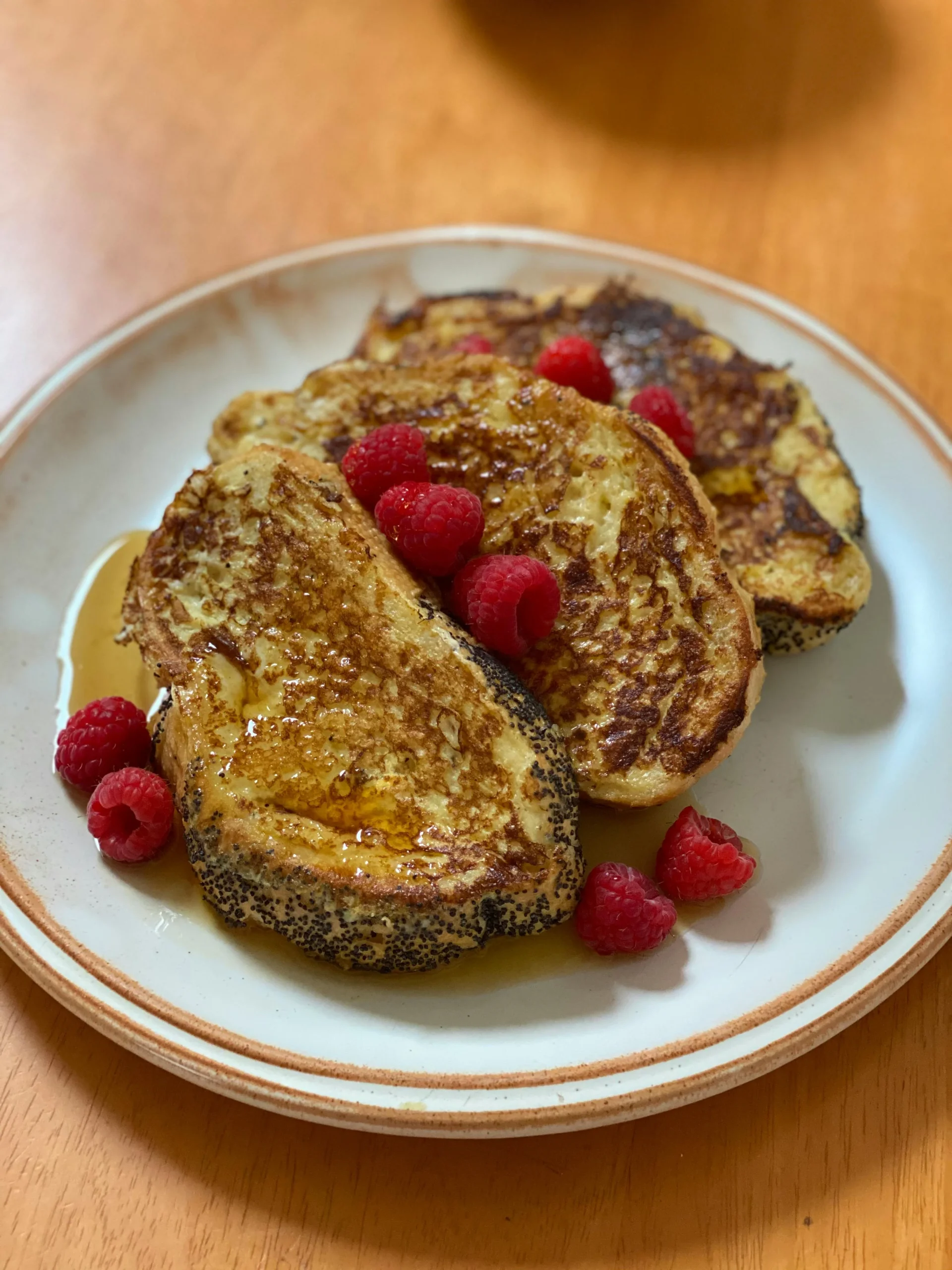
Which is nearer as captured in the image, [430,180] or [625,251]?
[625,251]

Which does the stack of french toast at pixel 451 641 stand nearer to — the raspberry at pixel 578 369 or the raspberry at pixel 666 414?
the raspberry at pixel 666 414

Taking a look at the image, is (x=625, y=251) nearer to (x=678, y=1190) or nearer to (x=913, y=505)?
(x=913, y=505)

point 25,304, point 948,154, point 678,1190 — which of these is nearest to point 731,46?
point 948,154

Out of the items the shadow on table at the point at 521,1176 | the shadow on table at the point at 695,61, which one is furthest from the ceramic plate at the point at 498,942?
the shadow on table at the point at 695,61

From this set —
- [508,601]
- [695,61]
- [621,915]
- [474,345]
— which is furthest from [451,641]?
[695,61]

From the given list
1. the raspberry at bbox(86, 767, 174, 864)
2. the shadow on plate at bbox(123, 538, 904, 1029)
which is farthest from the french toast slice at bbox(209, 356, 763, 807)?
the raspberry at bbox(86, 767, 174, 864)

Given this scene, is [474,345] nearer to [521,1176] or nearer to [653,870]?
[653,870]
